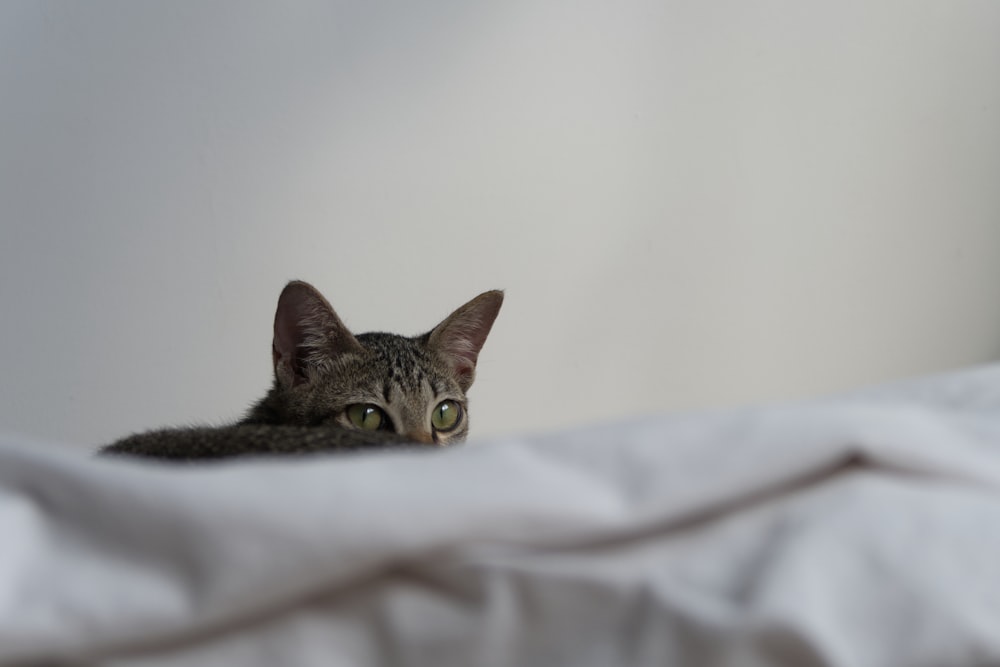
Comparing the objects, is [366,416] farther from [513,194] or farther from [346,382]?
[513,194]

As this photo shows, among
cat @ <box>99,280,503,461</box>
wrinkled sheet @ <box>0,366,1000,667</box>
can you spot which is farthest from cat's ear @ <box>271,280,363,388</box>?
wrinkled sheet @ <box>0,366,1000,667</box>

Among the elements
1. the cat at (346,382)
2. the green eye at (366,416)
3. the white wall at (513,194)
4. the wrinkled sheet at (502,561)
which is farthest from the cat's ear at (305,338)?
the wrinkled sheet at (502,561)

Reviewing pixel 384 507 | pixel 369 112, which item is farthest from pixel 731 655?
pixel 369 112

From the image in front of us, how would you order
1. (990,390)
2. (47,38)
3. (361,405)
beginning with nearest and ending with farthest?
1. (990,390)
2. (361,405)
3. (47,38)

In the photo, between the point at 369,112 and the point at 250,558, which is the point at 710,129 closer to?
the point at 369,112

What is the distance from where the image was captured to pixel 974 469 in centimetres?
43

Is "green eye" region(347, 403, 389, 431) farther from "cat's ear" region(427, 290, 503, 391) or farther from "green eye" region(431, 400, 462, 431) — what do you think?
"cat's ear" region(427, 290, 503, 391)

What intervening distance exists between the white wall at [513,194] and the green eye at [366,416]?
0.66 m

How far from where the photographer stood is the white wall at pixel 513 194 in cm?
164

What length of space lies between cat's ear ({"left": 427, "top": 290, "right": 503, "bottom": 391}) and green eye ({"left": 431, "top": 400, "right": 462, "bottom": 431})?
98 mm

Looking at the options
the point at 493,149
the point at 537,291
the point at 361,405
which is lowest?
the point at 361,405

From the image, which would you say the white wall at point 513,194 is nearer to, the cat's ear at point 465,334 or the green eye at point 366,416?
the cat's ear at point 465,334

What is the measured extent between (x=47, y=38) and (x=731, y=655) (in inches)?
69.7

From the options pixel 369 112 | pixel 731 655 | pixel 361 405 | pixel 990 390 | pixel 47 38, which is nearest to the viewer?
pixel 731 655
